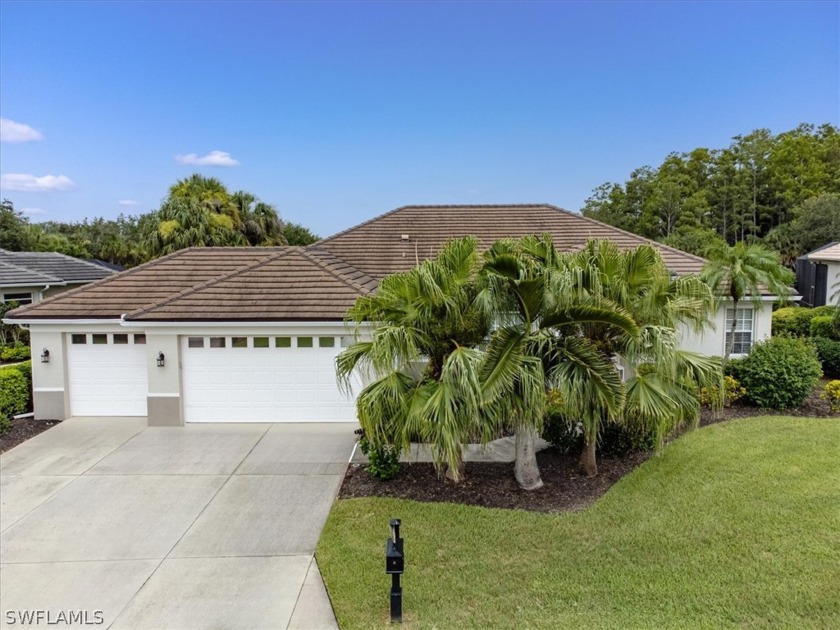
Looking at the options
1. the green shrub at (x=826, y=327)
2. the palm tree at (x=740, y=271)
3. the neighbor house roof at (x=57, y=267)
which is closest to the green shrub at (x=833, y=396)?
the palm tree at (x=740, y=271)

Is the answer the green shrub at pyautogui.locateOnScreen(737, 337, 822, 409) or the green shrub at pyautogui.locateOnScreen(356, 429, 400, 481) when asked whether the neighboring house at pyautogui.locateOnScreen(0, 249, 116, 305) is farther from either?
the green shrub at pyautogui.locateOnScreen(737, 337, 822, 409)

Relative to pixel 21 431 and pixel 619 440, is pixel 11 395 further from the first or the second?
pixel 619 440

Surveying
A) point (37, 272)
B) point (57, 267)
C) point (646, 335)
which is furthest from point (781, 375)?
point (57, 267)

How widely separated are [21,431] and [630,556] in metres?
12.0

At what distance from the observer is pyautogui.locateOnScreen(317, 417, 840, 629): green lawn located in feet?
15.2

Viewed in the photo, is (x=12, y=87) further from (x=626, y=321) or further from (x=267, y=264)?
(x=626, y=321)

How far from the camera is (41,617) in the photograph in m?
4.95

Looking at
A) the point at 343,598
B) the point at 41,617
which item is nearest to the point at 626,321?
the point at 343,598

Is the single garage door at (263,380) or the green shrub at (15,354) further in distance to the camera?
the green shrub at (15,354)

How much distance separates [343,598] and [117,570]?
2800 millimetres

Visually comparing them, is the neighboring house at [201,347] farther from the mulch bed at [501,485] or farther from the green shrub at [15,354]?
the green shrub at [15,354]

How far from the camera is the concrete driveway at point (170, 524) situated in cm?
508

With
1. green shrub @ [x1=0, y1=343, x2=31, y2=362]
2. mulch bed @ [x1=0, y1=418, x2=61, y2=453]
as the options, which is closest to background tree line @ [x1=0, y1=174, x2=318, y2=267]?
green shrub @ [x1=0, y1=343, x2=31, y2=362]

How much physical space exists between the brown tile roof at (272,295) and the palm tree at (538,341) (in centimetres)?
483
